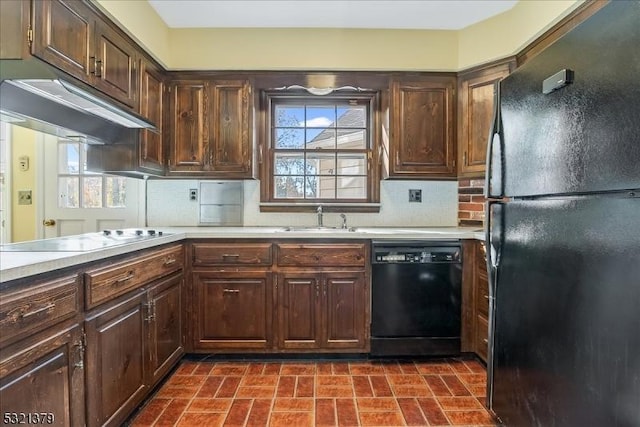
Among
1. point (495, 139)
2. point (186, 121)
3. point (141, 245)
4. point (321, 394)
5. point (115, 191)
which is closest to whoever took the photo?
point (495, 139)

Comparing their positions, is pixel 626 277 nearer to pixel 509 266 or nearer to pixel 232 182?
pixel 509 266

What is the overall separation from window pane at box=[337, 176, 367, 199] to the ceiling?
117 centimetres

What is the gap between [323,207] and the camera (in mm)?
3102

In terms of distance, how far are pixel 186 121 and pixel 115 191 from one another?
0.82 meters

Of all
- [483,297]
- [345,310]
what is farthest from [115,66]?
[483,297]

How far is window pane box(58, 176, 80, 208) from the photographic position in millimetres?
2791

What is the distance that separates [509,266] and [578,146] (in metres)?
0.61

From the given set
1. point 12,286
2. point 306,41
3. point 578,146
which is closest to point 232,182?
point 306,41

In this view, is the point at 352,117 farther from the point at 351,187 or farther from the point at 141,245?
the point at 141,245

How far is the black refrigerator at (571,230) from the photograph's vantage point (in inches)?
37.2

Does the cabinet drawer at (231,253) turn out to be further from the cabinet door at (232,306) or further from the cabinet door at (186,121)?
the cabinet door at (186,121)

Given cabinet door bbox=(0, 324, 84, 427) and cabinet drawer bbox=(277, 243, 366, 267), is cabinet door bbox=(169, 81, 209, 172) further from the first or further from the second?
cabinet door bbox=(0, 324, 84, 427)

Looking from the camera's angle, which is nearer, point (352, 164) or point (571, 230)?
point (571, 230)

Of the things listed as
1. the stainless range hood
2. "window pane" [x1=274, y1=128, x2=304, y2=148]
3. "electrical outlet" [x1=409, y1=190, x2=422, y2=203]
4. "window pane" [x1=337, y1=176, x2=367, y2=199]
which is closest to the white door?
the stainless range hood
